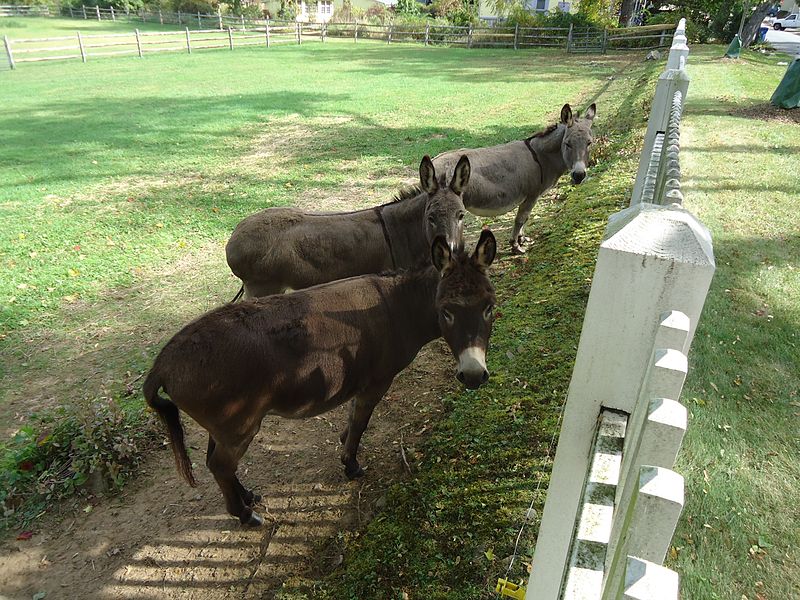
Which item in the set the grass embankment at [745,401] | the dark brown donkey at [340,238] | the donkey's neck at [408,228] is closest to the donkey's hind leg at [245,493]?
the dark brown donkey at [340,238]

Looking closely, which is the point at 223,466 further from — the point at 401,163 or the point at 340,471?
the point at 401,163

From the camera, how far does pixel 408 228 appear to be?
559cm

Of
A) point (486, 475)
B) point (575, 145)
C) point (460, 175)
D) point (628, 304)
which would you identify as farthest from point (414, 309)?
point (575, 145)

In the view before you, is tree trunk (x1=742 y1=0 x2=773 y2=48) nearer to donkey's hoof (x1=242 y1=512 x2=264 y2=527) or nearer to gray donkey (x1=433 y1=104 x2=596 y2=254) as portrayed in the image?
gray donkey (x1=433 y1=104 x2=596 y2=254)

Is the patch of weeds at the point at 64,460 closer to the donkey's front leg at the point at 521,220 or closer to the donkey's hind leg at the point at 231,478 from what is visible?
the donkey's hind leg at the point at 231,478

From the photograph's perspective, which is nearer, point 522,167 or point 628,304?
point 628,304

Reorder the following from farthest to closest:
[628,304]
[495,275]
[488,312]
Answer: [495,275]
[488,312]
[628,304]

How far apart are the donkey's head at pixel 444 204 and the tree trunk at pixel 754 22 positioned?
27.9 meters

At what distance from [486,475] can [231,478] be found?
6.35 feet

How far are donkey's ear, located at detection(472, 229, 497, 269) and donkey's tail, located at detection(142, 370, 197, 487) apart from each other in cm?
243

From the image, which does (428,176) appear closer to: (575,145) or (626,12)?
(575,145)

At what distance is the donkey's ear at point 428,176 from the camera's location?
5547 millimetres

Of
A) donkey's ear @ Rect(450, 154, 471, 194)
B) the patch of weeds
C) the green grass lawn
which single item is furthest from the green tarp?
the patch of weeds

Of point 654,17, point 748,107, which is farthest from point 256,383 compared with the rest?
point 654,17
